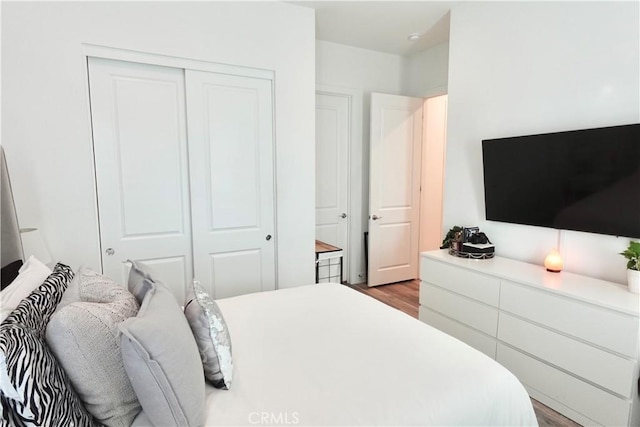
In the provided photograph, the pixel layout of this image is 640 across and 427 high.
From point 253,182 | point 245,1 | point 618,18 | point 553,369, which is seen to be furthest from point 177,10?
point 553,369

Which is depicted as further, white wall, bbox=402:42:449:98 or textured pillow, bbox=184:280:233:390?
white wall, bbox=402:42:449:98

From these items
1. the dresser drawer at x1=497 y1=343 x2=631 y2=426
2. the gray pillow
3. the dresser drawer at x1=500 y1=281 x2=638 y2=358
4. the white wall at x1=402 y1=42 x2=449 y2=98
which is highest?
the white wall at x1=402 y1=42 x2=449 y2=98

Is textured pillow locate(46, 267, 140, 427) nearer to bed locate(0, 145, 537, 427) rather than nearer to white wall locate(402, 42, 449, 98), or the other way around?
bed locate(0, 145, 537, 427)

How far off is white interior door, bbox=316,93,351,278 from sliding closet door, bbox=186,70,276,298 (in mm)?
1091

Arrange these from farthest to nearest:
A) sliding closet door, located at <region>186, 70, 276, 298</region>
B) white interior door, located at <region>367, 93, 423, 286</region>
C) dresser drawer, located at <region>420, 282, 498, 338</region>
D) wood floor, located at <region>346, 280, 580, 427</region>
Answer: white interior door, located at <region>367, 93, 423, 286</region> → wood floor, located at <region>346, 280, 580, 427</region> → sliding closet door, located at <region>186, 70, 276, 298</region> → dresser drawer, located at <region>420, 282, 498, 338</region>

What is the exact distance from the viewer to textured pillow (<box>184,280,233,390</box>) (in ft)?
3.98

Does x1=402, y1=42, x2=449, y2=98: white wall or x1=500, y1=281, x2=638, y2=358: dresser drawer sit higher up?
x1=402, y1=42, x2=449, y2=98: white wall

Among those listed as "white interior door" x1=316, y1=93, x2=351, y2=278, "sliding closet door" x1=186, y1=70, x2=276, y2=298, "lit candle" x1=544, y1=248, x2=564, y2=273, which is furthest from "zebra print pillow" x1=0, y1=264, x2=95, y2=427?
"white interior door" x1=316, y1=93, x2=351, y2=278

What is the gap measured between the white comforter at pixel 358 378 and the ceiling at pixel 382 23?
2.70 meters

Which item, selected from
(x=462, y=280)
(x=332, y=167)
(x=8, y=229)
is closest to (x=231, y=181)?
(x=8, y=229)

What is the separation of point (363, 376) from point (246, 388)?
417mm

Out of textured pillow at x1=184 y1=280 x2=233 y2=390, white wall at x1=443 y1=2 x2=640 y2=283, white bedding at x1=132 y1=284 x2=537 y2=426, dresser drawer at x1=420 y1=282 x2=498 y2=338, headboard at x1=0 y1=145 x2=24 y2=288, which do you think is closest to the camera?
white bedding at x1=132 y1=284 x2=537 y2=426

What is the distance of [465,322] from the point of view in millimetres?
2572

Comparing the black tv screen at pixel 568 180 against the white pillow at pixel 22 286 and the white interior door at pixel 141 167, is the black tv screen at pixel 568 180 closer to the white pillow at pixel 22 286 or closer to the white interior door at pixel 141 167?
the white interior door at pixel 141 167
